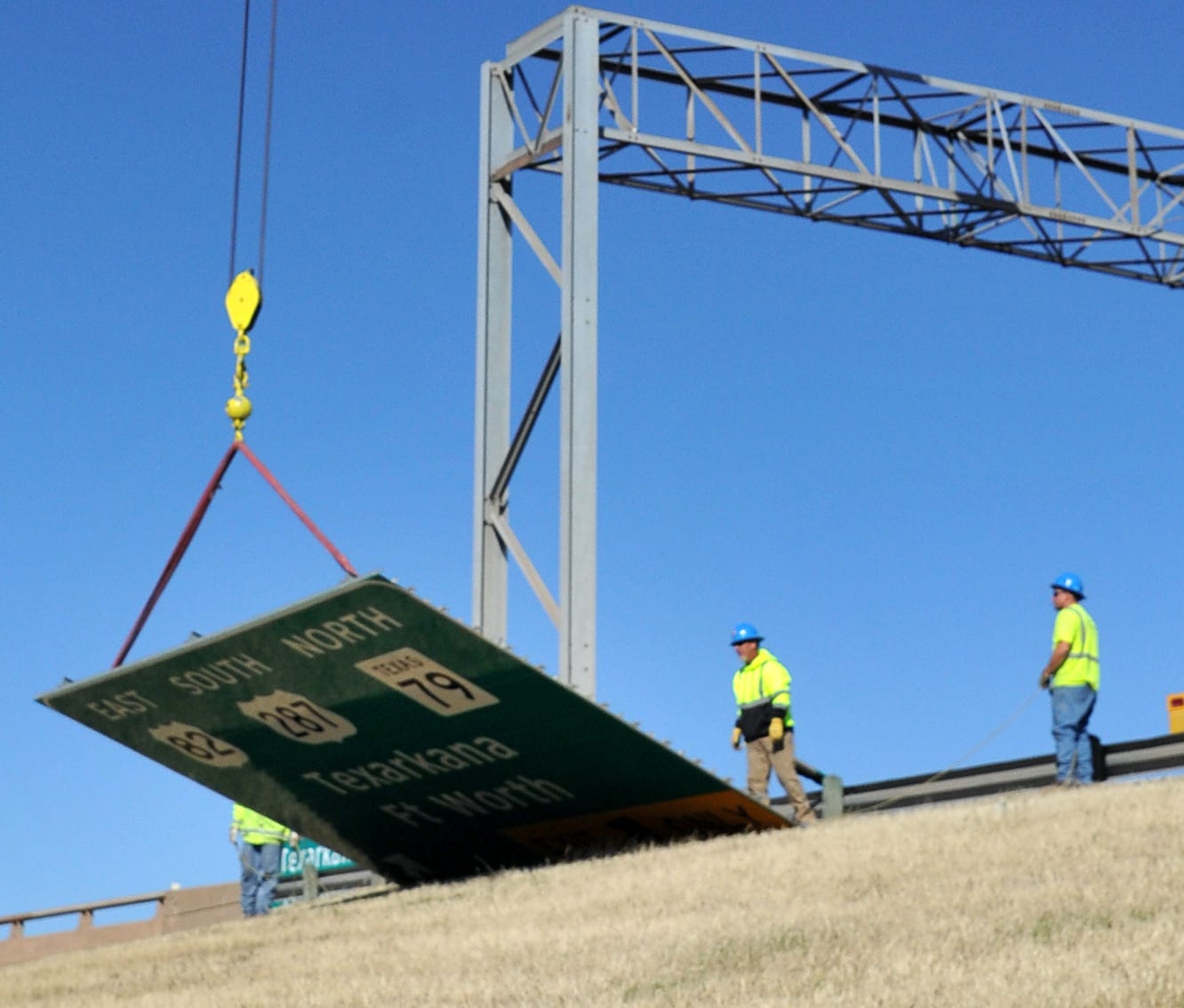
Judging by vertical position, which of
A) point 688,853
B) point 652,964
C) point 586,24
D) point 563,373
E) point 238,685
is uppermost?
point 586,24

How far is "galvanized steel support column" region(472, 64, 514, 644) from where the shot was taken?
22516 mm

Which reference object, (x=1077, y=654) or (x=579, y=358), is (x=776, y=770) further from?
(x=579, y=358)

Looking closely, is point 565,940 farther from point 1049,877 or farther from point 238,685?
point 238,685

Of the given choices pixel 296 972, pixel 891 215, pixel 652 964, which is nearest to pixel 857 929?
pixel 652 964

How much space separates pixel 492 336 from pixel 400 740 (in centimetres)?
646

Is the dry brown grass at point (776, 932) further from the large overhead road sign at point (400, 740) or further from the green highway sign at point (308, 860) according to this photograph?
the green highway sign at point (308, 860)

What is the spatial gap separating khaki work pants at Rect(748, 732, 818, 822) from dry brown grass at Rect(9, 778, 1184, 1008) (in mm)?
1800

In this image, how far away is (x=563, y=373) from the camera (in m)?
21.2

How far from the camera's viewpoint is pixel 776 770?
19.8 m

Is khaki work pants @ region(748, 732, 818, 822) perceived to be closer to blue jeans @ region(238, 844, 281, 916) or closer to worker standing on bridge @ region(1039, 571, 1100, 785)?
worker standing on bridge @ region(1039, 571, 1100, 785)

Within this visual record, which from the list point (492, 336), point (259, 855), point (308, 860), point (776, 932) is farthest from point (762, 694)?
point (308, 860)

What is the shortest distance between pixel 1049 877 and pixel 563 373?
9.64 meters

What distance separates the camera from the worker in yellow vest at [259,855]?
22.5 meters

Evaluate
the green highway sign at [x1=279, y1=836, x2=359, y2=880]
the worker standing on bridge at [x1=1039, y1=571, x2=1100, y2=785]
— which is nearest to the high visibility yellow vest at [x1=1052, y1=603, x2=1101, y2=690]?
the worker standing on bridge at [x1=1039, y1=571, x2=1100, y2=785]
